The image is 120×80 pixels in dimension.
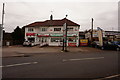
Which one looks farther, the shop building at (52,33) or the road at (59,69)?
the shop building at (52,33)

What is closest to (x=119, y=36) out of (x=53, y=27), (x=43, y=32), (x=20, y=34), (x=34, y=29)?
(x=53, y=27)

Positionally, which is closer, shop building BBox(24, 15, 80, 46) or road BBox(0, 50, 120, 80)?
road BBox(0, 50, 120, 80)

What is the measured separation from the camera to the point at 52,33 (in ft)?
104

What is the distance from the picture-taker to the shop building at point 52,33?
3103cm

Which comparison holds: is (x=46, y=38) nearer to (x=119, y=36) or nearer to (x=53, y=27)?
(x=53, y=27)

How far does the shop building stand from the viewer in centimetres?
3103

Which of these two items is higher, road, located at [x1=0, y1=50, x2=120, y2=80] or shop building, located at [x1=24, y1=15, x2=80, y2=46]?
shop building, located at [x1=24, y1=15, x2=80, y2=46]

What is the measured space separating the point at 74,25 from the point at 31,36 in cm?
1370

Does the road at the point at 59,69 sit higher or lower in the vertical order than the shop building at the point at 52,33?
lower

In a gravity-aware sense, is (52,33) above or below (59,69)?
above

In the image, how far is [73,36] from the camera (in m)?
31.0

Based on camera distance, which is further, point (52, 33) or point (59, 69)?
point (52, 33)

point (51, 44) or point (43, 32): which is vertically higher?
point (43, 32)

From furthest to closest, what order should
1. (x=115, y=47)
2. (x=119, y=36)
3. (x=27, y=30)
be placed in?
(x=119, y=36) < (x=27, y=30) < (x=115, y=47)
